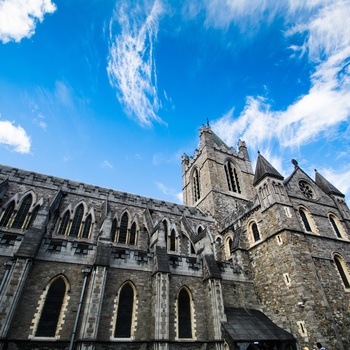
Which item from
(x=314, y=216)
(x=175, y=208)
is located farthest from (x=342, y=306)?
(x=175, y=208)

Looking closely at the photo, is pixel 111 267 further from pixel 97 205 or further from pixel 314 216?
pixel 314 216

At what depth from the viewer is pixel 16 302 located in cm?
991

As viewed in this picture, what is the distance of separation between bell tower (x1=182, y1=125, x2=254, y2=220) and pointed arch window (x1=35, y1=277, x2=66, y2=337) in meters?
15.2

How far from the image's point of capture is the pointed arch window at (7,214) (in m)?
14.5

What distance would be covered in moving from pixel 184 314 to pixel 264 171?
11478 mm

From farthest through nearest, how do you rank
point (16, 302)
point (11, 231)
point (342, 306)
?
point (11, 231)
point (342, 306)
point (16, 302)

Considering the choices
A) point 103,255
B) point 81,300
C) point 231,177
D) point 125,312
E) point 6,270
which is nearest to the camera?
point 6,270

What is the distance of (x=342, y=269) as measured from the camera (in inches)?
595

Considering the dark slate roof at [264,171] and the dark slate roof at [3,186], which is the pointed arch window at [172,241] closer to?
the dark slate roof at [264,171]

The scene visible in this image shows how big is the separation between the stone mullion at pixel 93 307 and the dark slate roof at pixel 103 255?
242 millimetres

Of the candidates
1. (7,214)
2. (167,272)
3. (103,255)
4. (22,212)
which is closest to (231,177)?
(167,272)

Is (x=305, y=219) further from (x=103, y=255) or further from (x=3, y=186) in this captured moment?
(x=3, y=186)

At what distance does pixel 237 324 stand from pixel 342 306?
628 centimetres

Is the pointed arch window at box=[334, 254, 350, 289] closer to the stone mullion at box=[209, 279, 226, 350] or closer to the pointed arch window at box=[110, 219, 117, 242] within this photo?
the stone mullion at box=[209, 279, 226, 350]
